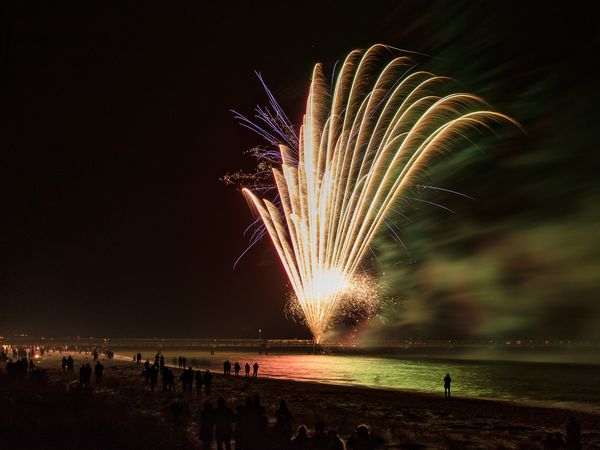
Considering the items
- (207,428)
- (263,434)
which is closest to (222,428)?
(207,428)

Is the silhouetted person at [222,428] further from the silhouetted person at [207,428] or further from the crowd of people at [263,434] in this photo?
the silhouetted person at [207,428]

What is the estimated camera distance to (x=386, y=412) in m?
24.1

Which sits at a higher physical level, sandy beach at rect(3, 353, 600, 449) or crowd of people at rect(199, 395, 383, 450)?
crowd of people at rect(199, 395, 383, 450)

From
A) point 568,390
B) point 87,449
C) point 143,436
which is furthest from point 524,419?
point 568,390

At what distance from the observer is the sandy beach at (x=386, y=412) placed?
18234 mm

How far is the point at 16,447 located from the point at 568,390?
36949 millimetres

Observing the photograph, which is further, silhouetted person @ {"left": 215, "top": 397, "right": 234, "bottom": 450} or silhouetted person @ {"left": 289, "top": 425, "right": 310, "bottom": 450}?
silhouetted person @ {"left": 215, "top": 397, "right": 234, "bottom": 450}

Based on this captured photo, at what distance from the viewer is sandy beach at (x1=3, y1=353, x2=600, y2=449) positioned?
18234 millimetres

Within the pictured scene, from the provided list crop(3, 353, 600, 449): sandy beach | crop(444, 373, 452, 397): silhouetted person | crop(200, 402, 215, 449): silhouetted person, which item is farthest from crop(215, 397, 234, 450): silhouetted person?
crop(444, 373, 452, 397): silhouetted person

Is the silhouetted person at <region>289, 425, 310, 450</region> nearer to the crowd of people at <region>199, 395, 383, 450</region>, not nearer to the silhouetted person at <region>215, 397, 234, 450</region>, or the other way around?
the crowd of people at <region>199, 395, 383, 450</region>

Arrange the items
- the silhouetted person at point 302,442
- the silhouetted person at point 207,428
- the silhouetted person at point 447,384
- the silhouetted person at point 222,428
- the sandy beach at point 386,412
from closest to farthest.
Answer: the silhouetted person at point 302,442 → the silhouetted person at point 222,428 → the silhouetted person at point 207,428 → the sandy beach at point 386,412 → the silhouetted person at point 447,384

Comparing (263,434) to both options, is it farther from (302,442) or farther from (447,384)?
(447,384)

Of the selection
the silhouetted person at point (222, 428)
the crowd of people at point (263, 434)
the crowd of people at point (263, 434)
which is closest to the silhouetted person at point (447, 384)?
the crowd of people at point (263, 434)

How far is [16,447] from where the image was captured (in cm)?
1312
